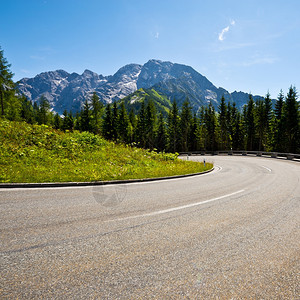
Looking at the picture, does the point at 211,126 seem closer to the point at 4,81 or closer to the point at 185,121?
the point at 185,121

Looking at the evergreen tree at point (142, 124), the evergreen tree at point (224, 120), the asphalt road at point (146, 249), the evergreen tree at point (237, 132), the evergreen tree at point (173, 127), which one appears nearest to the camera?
the asphalt road at point (146, 249)

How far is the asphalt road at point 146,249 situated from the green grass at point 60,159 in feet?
10.2

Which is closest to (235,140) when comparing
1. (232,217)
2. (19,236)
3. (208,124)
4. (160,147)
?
(208,124)

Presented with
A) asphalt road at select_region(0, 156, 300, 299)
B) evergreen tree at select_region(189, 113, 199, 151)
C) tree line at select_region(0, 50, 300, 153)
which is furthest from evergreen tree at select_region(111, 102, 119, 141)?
asphalt road at select_region(0, 156, 300, 299)

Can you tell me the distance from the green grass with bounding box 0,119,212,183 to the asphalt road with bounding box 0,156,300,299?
3113mm

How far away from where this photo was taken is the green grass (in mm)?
8703

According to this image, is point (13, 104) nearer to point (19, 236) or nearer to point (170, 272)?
point (19, 236)

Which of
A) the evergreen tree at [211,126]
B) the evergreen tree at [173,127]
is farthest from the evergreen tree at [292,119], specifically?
the evergreen tree at [173,127]

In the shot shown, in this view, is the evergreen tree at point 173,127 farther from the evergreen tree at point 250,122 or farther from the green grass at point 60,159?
the green grass at point 60,159

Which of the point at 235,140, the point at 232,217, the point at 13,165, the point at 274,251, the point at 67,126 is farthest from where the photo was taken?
the point at 67,126

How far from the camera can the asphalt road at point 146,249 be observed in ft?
7.63

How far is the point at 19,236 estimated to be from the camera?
135 inches

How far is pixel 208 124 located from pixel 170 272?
189 ft

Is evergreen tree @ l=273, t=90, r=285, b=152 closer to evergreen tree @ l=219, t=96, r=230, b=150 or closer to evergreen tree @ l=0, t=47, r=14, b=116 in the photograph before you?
evergreen tree @ l=219, t=96, r=230, b=150
